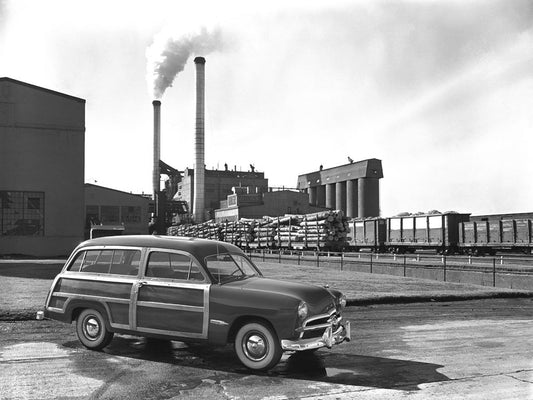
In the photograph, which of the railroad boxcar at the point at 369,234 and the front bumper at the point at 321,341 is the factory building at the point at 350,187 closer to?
the railroad boxcar at the point at 369,234

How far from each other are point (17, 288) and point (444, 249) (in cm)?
3376

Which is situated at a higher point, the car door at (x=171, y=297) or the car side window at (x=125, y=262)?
the car side window at (x=125, y=262)

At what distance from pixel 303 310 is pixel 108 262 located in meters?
3.03

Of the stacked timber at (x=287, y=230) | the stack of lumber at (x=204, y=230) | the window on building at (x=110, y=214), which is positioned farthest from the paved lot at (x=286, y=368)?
the window on building at (x=110, y=214)

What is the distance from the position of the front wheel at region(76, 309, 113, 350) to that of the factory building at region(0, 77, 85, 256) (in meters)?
30.0

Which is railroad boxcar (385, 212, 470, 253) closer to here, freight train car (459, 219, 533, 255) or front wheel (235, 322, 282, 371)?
freight train car (459, 219, 533, 255)

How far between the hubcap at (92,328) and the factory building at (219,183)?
281 ft

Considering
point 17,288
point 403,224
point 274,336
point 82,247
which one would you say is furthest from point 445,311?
point 403,224

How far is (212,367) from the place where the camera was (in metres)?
6.91

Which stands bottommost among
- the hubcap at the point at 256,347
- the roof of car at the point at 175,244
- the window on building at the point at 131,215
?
the hubcap at the point at 256,347

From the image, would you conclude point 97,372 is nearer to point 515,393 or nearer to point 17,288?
point 515,393


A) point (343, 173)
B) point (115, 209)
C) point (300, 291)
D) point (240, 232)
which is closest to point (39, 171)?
point (240, 232)

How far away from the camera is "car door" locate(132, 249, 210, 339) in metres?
6.99

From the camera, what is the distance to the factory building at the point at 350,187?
85688mm
